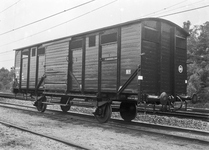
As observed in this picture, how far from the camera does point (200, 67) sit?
64.8ft

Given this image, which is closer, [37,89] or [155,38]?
[155,38]

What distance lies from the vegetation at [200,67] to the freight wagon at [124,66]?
9.91m

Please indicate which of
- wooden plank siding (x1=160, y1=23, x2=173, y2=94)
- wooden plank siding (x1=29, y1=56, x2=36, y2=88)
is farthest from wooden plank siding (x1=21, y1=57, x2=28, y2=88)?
wooden plank siding (x1=160, y1=23, x2=173, y2=94)

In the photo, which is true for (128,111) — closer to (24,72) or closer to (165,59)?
(165,59)

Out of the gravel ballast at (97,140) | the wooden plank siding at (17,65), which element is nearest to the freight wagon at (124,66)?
the gravel ballast at (97,140)

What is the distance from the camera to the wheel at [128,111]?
934 cm

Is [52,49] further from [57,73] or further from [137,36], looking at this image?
[137,36]

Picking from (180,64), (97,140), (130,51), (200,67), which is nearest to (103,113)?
(130,51)

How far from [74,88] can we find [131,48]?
3654mm

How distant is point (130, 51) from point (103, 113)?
8.94 feet

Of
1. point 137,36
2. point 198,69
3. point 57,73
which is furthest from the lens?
point 198,69

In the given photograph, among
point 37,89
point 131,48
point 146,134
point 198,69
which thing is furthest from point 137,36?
point 198,69

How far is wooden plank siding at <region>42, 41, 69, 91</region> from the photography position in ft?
35.4

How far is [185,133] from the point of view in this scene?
698cm
